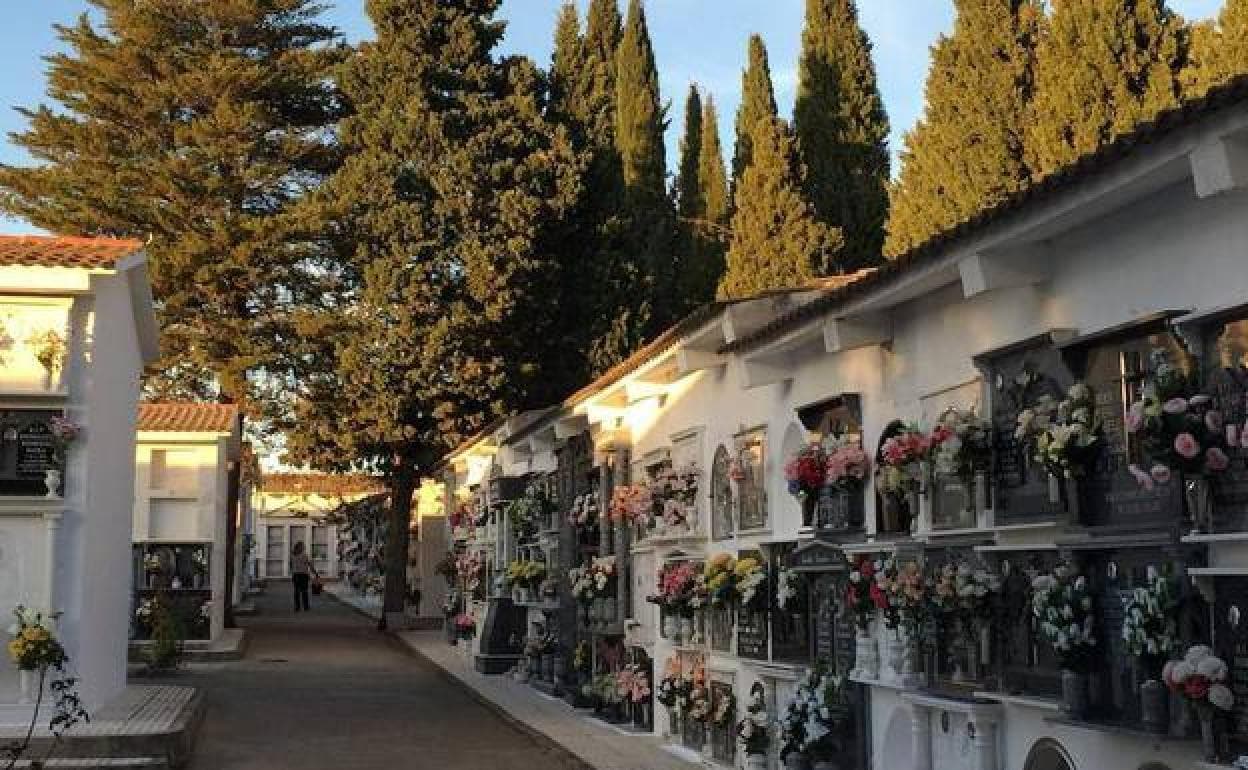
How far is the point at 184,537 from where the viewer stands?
22906mm

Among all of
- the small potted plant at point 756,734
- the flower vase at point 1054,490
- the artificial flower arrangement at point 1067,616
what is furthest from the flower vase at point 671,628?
the artificial flower arrangement at point 1067,616

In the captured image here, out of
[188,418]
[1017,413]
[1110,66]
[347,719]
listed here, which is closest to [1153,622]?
[1017,413]

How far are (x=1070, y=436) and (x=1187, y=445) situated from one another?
830mm

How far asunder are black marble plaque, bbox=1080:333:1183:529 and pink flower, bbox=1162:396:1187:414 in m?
Answer: 0.48

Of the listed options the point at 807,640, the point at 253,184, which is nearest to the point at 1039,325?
the point at 807,640

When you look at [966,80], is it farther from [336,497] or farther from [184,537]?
[336,497]

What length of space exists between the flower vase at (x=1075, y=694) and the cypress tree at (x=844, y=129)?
21.7 metres

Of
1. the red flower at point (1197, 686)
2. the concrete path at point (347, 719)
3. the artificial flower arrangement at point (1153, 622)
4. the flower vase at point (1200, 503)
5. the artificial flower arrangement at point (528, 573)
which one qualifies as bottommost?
the concrete path at point (347, 719)

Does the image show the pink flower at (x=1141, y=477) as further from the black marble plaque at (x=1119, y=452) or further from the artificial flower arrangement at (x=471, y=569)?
the artificial flower arrangement at (x=471, y=569)

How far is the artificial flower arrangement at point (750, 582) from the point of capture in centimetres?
1058

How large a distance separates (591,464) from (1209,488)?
11907mm

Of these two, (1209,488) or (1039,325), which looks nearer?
(1209,488)

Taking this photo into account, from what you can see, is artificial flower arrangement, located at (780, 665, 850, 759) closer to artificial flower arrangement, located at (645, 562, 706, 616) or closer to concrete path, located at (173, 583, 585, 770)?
artificial flower arrangement, located at (645, 562, 706, 616)

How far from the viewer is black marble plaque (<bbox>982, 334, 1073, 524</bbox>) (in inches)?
266
